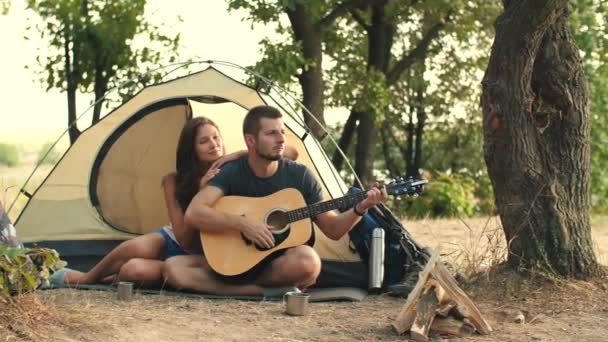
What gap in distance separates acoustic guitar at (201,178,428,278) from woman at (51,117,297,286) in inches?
13.5

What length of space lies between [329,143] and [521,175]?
1098cm

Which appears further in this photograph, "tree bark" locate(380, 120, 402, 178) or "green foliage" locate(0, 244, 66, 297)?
"tree bark" locate(380, 120, 402, 178)

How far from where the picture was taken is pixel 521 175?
6.30 meters

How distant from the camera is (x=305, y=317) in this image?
18.5 feet

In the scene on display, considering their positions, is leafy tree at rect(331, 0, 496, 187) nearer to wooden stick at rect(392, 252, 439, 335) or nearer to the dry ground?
the dry ground

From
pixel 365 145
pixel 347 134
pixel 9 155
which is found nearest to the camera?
pixel 365 145

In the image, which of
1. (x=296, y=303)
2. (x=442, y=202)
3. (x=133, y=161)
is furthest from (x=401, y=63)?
(x=296, y=303)

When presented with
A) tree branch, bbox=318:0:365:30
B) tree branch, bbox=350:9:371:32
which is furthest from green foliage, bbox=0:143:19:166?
tree branch, bbox=318:0:365:30

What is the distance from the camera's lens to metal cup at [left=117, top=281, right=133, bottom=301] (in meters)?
6.04

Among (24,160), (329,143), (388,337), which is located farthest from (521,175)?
(24,160)

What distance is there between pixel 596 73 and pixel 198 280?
9825mm

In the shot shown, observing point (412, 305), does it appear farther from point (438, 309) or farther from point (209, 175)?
point (209, 175)

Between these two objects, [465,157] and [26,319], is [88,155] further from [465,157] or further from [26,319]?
[465,157]

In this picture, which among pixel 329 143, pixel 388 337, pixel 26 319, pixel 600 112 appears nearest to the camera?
pixel 26 319
